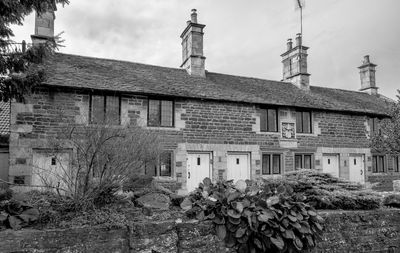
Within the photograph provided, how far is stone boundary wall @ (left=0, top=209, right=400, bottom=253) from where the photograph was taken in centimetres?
353

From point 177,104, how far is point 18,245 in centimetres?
1105

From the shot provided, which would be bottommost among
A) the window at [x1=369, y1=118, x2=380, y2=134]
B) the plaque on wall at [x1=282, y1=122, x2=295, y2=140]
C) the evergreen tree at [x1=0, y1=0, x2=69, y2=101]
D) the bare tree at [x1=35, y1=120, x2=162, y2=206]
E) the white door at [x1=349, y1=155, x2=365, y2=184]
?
the white door at [x1=349, y1=155, x2=365, y2=184]

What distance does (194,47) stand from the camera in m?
17.0

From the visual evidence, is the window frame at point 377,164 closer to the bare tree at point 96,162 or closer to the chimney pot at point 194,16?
the chimney pot at point 194,16

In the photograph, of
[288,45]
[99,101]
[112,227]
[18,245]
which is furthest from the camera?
[288,45]

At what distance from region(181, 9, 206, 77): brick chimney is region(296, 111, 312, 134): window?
5.78m

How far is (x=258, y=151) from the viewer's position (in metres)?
15.5

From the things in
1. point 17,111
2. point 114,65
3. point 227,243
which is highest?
point 114,65

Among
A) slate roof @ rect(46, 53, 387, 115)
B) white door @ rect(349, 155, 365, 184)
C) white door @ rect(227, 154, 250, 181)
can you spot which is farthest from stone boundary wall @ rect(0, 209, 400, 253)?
white door @ rect(349, 155, 365, 184)

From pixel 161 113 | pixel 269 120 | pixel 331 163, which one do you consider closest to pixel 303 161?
pixel 331 163

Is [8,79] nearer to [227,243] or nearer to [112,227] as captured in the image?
[112,227]

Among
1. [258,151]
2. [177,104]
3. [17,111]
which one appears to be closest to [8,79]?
[17,111]

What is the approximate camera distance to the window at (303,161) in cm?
1662

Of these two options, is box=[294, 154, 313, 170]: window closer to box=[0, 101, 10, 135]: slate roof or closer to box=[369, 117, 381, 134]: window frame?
box=[369, 117, 381, 134]: window frame
